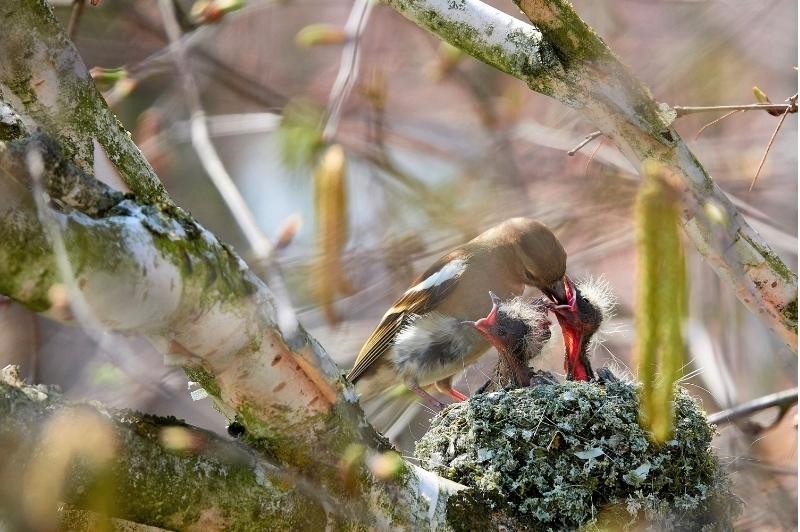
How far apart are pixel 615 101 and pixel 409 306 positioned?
7.05ft

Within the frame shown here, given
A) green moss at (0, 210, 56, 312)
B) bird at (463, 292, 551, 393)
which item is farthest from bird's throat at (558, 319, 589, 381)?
green moss at (0, 210, 56, 312)

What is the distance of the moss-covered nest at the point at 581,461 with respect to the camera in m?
3.00

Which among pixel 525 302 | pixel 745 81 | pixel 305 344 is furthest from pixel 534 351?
pixel 745 81

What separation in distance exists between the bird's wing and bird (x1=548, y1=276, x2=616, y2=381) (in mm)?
585

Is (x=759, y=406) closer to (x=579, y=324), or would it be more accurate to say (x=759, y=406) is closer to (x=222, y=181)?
(x=579, y=324)

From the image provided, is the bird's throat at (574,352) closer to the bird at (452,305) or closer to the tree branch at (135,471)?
the bird at (452,305)

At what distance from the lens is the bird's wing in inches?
190

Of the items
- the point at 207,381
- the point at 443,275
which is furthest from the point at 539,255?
the point at 207,381

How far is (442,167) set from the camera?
21.2 ft

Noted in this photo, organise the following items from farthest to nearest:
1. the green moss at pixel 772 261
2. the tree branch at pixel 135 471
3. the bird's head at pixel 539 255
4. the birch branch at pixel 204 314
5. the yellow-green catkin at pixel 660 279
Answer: the bird's head at pixel 539 255
the green moss at pixel 772 261
the tree branch at pixel 135 471
the birch branch at pixel 204 314
the yellow-green catkin at pixel 660 279

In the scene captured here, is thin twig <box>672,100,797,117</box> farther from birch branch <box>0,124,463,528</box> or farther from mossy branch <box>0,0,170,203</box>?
mossy branch <box>0,0,170,203</box>

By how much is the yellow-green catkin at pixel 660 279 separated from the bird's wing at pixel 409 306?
2.99m

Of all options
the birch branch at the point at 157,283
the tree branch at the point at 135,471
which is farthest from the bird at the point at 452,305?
the tree branch at the point at 135,471

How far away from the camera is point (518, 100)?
6223mm
